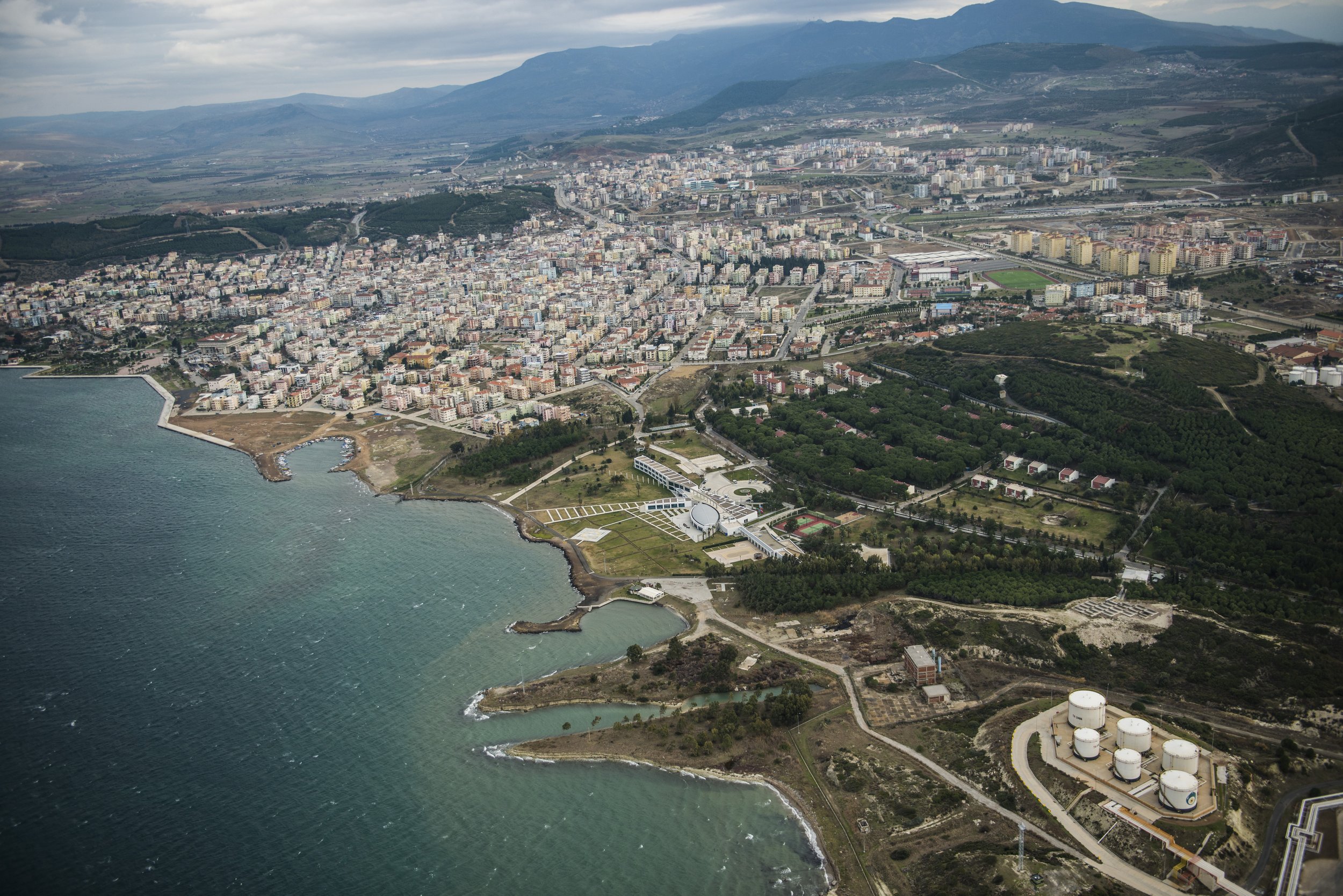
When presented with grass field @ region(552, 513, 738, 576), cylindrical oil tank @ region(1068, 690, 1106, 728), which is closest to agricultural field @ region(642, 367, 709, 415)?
grass field @ region(552, 513, 738, 576)

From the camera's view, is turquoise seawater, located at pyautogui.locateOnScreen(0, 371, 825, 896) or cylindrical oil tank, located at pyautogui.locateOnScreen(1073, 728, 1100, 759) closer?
turquoise seawater, located at pyautogui.locateOnScreen(0, 371, 825, 896)

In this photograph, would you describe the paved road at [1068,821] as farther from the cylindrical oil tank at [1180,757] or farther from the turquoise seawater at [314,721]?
the turquoise seawater at [314,721]

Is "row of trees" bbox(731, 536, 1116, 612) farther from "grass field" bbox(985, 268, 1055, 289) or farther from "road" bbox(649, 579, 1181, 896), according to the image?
"grass field" bbox(985, 268, 1055, 289)

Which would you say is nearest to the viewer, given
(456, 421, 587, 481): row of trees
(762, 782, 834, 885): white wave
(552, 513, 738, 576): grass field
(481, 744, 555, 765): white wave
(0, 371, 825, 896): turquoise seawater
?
(762, 782, 834, 885): white wave

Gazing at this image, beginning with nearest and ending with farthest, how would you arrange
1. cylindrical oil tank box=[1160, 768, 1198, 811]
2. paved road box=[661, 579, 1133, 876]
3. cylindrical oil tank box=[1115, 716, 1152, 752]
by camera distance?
paved road box=[661, 579, 1133, 876] < cylindrical oil tank box=[1160, 768, 1198, 811] < cylindrical oil tank box=[1115, 716, 1152, 752]

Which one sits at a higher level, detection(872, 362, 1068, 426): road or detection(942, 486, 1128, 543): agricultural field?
detection(872, 362, 1068, 426): road
